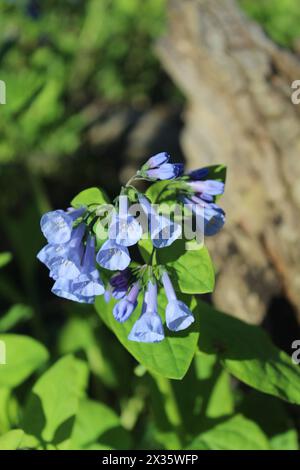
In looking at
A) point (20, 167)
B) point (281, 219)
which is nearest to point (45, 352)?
point (281, 219)

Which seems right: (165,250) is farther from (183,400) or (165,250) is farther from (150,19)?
(150,19)

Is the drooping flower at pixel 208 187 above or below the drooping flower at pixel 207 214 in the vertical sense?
above

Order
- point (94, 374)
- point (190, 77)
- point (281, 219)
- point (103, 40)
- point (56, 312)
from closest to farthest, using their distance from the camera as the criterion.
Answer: point (281, 219) < point (94, 374) < point (190, 77) < point (56, 312) < point (103, 40)

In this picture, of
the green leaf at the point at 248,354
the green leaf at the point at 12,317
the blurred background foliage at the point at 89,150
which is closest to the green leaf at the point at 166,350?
the green leaf at the point at 248,354

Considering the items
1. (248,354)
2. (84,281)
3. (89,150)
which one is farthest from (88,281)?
(89,150)

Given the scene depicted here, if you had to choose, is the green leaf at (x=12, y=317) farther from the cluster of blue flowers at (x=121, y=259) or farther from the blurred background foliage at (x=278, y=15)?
the blurred background foliage at (x=278, y=15)

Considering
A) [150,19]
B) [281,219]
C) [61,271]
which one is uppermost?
[150,19]

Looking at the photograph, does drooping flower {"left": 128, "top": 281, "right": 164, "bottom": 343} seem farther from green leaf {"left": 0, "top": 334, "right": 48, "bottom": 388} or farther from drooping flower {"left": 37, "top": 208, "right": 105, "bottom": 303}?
green leaf {"left": 0, "top": 334, "right": 48, "bottom": 388}
